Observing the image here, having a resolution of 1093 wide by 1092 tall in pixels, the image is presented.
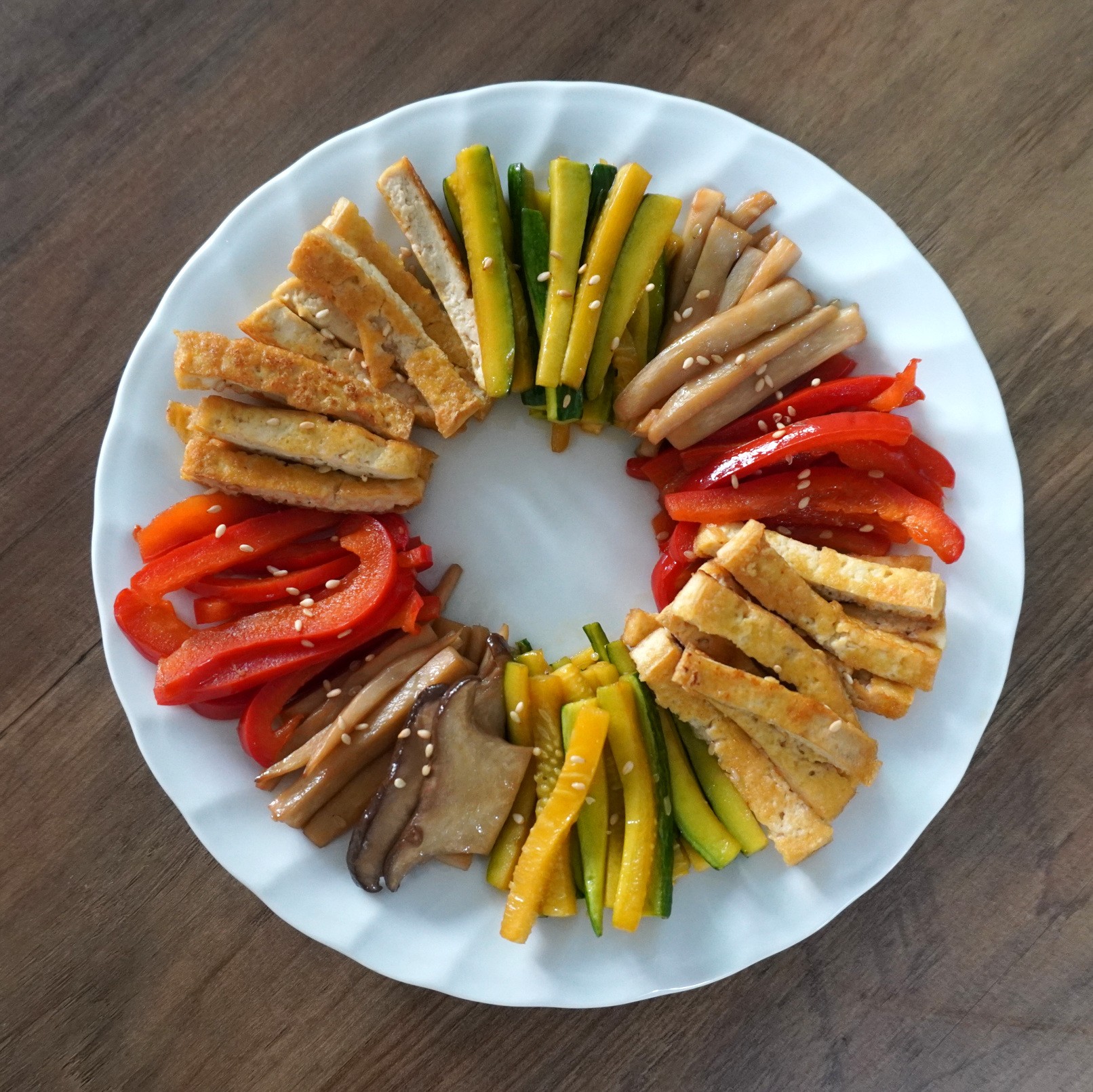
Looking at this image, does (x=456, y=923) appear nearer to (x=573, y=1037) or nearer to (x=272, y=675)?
(x=573, y=1037)

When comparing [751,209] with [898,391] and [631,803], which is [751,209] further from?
[631,803]

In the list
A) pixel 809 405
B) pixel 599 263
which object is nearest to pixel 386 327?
pixel 599 263

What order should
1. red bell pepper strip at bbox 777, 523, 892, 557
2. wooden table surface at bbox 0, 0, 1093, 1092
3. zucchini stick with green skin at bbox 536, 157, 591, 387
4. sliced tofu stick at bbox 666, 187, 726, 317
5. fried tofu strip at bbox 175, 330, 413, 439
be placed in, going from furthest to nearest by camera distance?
1. wooden table surface at bbox 0, 0, 1093, 1092
2. red bell pepper strip at bbox 777, 523, 892, 557
3. sliced tofu stick at bbox 666, 187, 726, 317
4. zucchini stick with green skin at bbox 536, 157, 591, 387
5. fried tofu strip at bbox 175, 330, 413, 439

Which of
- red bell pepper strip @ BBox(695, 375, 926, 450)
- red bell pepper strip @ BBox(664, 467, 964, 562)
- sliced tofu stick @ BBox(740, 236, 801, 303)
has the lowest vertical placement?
red bell pepper strip @ BBox(664, 467, 964, 562)

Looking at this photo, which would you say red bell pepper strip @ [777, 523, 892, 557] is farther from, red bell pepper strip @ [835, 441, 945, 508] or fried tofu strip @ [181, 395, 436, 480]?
fried tofu strip @ [181, 395, 436, 480]

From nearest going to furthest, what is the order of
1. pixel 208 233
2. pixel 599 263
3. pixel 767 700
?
pixel 767 700, pixel 599 263, pixel 208 233

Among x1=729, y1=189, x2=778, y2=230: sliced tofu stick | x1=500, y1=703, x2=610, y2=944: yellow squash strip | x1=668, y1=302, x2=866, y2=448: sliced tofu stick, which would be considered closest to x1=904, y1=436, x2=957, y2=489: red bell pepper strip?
x1=668, y1=302, x2=866, y2=448: sliced tofu stick
